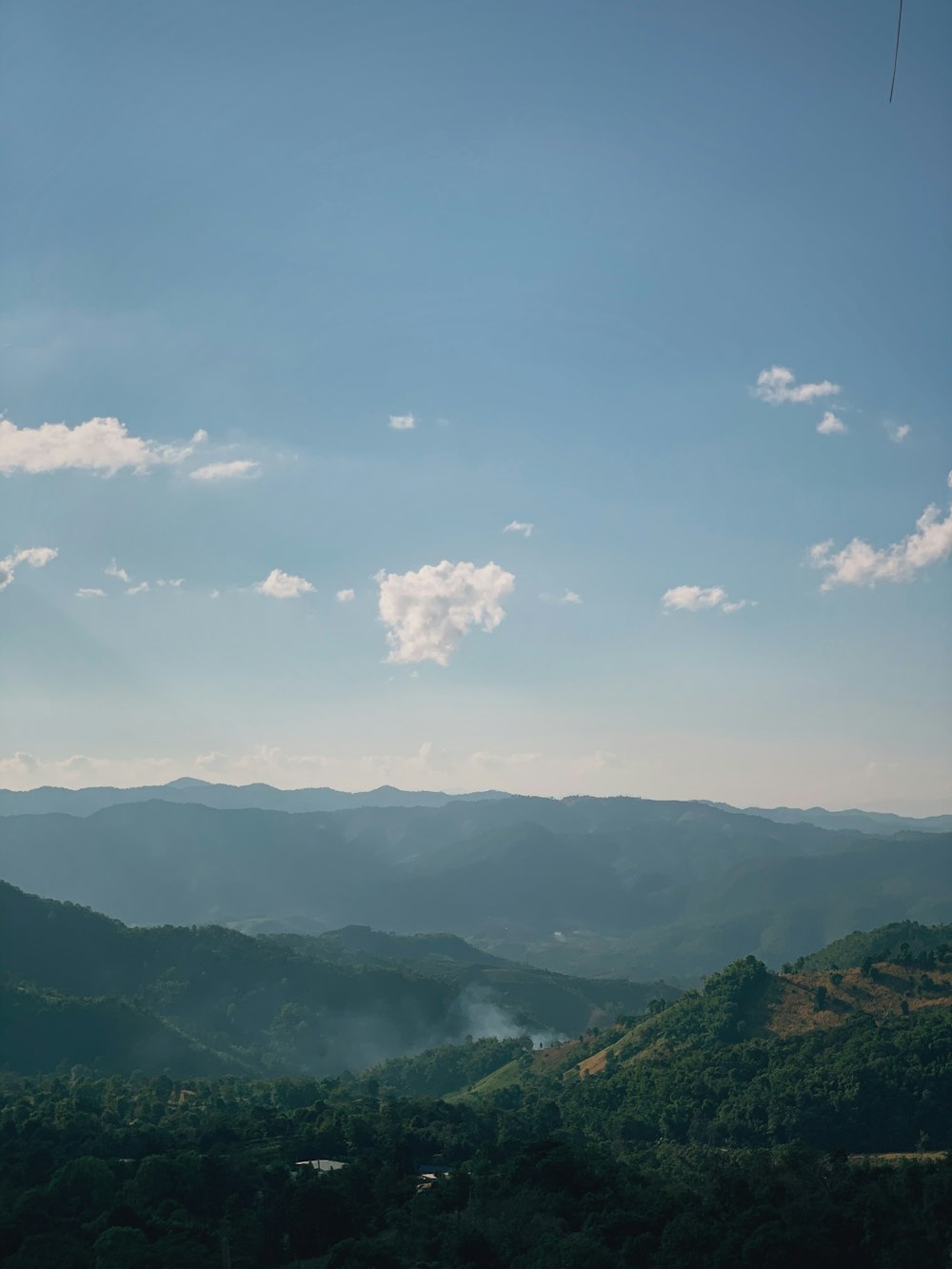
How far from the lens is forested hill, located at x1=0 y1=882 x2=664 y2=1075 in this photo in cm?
13975

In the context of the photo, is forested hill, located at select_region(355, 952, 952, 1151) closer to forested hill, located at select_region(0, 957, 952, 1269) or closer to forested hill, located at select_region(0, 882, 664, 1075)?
forested hill, located at select_region(0, 957, 952, 1269)

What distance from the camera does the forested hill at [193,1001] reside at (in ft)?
458

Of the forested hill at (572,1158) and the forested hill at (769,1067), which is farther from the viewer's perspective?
the forested hill at (769,1067)

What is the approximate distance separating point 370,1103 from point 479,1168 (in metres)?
34.0

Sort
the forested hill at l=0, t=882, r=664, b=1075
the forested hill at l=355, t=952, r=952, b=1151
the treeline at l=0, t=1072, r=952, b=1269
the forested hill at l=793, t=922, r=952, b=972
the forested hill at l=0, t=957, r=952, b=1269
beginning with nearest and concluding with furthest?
the treeline at l=0, t=1072, r=952, b=1269, the forested hill at l=0, t=957, r=952, b=1269, the forested hill at l=355, t=952, r=952, b=1151, the forested hill at l=0, t=882, r=664, b=1075, the forested hill at l=793, t=922, r=952, b=972

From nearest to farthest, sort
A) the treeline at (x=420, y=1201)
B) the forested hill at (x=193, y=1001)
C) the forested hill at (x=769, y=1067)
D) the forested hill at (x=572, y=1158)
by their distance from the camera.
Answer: the treeline at (x=420, y=1201)
the forested hill at (x=572, y=1158)
the forested hill at (x=769, y=1067)
the forested hill at (x=193, y=1001)

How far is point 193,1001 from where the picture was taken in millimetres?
175750

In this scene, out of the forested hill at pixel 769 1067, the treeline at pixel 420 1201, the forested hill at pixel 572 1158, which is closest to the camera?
the treeline at pixel 420 1201

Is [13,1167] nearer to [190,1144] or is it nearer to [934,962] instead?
[190,1144]

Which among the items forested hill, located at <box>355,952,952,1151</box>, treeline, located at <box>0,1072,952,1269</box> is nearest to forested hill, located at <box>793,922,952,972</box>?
forested hill, located at <box>355,952,952,1151</box>

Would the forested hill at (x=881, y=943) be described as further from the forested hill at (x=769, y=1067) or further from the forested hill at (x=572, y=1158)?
the forested hill at (x=572, y=1158)

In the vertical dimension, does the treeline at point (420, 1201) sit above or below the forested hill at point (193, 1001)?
above

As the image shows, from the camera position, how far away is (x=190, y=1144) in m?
64.3

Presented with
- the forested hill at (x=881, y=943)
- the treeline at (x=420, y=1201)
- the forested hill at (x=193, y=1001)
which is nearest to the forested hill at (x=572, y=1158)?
the treeline at (x=420, y=1201)
